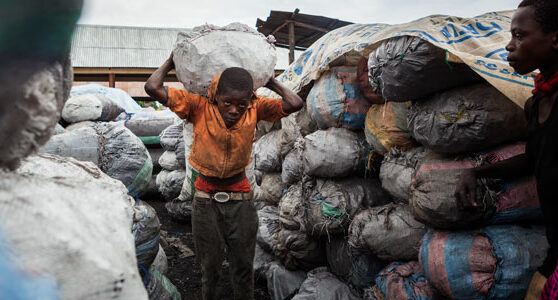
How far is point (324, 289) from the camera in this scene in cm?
259

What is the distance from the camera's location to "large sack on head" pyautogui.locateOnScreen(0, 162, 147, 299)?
17.8 inches

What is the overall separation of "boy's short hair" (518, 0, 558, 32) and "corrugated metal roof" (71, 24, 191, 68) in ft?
36.5

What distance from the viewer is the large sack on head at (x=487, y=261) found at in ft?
4.89

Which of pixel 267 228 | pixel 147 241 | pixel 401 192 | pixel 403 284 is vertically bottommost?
pixel 267 228

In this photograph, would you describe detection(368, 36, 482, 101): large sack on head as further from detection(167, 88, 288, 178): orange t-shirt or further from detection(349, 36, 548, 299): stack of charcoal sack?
detection(167, 88, 288, 178): orange t-shirt

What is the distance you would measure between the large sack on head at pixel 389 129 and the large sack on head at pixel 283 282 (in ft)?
4.19

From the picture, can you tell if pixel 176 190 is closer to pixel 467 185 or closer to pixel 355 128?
pixel 355 128

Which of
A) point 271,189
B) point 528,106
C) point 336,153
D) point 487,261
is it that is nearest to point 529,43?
point 528,106

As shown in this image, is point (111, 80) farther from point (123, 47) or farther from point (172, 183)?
point (172, 183)

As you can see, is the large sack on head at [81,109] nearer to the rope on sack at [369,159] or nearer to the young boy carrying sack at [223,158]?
the young boy carrying sack at [223,158]

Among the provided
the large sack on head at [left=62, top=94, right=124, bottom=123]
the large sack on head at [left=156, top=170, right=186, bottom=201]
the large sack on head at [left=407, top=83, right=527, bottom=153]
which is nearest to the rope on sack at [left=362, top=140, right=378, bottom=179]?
the large sack on head at [left=407, top=83, right=527, bottom=153]

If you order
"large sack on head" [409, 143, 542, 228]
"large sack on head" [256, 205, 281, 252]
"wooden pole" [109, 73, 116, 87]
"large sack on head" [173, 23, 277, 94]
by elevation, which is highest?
"large sack on head" [173, 23, 277, 94]

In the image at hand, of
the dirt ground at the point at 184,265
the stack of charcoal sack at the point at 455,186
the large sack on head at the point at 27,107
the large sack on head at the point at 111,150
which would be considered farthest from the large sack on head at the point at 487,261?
the large sack on head at the point at 111,150

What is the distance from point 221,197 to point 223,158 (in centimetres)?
26
